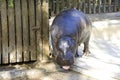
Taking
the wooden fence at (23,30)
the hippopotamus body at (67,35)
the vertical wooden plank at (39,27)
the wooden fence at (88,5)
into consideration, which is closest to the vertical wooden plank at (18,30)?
the wooden fence at (23,30)

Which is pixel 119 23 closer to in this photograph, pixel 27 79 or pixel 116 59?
pixel 116 59

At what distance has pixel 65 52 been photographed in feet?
18.1

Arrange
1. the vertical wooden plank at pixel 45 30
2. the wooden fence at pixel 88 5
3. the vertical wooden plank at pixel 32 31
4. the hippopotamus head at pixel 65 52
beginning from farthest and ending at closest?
the wooden fence at pixel 88 5
the vertical wooden plank at pixel 45 30
the vertical wooden plank at pixel 32 31
the hippopotamus head at pixel 65 52

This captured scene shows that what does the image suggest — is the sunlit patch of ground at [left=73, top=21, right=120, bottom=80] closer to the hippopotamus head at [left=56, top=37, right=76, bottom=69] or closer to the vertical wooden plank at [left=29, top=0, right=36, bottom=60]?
the hippopotamus head at [left=56, top=37, right=76, bottom=69]

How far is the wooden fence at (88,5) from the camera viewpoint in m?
13.7

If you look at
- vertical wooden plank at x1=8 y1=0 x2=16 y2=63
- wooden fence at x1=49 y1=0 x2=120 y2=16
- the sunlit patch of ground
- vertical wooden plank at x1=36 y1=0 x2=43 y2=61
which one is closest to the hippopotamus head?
the sunlit patch of ground

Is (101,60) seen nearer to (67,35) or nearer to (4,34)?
(67,35)

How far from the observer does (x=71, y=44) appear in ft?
18.5

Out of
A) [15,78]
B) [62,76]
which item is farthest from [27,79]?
[62,76]

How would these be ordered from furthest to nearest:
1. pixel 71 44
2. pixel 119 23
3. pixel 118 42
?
pixel 119 23 → pixel 118 42 → pixel 71 44

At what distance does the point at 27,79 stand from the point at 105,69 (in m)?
1.40

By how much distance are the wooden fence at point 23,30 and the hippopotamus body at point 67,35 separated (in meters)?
0.59

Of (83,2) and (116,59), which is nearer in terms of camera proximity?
(116,59)

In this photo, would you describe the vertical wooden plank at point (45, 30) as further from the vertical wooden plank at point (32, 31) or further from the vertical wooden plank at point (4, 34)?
the vertical wooden plank at point (4, 34)
